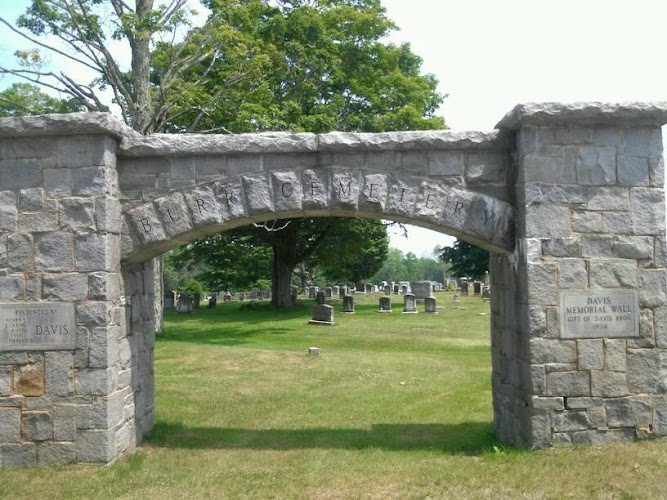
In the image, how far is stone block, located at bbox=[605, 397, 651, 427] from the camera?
218 inches

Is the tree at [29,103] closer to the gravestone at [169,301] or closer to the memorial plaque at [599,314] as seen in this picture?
the gravestone at [169,301]

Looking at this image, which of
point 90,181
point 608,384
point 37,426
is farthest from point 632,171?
point 37,426

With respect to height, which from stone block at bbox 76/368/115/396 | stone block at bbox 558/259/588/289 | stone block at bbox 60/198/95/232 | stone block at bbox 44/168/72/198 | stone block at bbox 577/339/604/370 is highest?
stone block at bbox 44/168/72/198

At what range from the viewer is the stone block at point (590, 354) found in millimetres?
5539

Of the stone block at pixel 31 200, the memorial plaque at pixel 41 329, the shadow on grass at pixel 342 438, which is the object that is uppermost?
the stone block at pixel 31 200

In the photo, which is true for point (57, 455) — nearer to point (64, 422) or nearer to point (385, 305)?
point (64, 422)

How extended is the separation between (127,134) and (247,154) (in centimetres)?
117

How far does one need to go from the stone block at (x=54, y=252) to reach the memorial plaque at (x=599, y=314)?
4539 millimetres

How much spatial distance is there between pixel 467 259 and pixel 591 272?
33413mm

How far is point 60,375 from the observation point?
219 inches

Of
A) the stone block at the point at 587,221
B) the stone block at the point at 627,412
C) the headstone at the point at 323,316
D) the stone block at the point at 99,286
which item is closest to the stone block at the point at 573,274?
the stone block at the point at 587,221

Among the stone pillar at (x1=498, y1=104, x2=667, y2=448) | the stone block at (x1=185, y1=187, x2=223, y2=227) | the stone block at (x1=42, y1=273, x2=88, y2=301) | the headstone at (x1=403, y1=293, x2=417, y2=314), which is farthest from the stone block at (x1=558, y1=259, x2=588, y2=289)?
the headstone at (x1=403, y1=293, x2=417, y2=314)

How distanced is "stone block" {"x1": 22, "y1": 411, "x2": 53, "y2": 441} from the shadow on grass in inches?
44.5

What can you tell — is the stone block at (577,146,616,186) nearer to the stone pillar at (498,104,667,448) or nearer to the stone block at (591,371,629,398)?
the stone pillar at (498,104,667,448)
